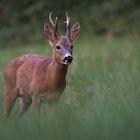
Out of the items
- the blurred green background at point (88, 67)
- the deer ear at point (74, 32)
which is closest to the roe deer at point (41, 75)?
the deer ear at point (74, 32)

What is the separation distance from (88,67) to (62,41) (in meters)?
3.35

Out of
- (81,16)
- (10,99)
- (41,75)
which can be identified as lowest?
(10,99)

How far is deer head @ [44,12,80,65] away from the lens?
8.90m

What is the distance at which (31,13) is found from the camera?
27391mm

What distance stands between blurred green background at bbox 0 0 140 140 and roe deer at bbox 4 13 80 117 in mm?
151

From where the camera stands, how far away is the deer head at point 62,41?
8898 mm

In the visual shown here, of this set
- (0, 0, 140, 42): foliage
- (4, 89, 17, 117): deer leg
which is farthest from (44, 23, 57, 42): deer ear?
(0, 0, 140, 42): foliage

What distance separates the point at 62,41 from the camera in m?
9.20

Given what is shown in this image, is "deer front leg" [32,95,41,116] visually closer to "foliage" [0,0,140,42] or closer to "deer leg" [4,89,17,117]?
"deer leg" [4,89,17,117]

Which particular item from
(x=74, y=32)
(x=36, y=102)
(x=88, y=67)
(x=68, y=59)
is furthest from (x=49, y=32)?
(x=88, y=67)

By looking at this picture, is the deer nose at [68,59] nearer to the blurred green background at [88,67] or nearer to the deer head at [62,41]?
the deer head at [62,41]

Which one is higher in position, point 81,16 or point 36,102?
point 81,16

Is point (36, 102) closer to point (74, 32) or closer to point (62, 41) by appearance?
point (62, 41)

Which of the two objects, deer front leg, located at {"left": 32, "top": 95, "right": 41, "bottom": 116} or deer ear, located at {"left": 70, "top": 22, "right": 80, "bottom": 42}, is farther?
deer ear, located at {"left": 70, "top": 22, "right": 80, "bottom": 42}
